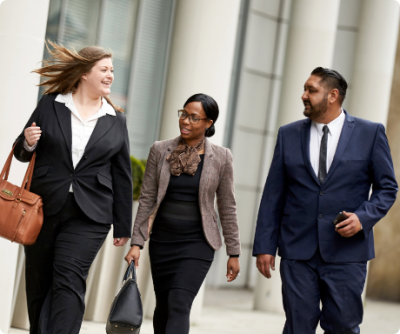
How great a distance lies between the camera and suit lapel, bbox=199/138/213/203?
4.79 meters

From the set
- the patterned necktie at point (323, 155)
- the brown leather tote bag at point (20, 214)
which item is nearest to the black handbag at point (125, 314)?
the brown leather tote bag at point (20, 214)

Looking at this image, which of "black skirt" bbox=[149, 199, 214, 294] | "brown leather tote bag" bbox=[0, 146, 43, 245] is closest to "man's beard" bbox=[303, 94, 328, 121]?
"black skirt" bbox=[149, 199, 214, 294]

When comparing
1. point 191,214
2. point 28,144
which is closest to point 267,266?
point 191,214

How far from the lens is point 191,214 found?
478 centimetres

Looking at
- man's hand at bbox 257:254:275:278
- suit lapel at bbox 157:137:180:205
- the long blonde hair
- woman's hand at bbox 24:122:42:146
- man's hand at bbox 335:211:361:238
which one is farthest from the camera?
suit lapel at bbox 157:137:180:205

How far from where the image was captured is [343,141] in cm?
447

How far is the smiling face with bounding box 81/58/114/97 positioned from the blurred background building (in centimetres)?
149

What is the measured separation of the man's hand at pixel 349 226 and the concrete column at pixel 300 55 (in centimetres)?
539

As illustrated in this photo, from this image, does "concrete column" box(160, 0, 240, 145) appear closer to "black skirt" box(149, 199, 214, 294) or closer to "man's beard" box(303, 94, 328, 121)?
"black skirt" box(149, 199, 214, 294)

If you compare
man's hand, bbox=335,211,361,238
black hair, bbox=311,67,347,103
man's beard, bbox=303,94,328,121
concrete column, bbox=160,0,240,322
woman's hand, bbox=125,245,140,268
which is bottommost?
woman's hand, bbox=125,245,140,268

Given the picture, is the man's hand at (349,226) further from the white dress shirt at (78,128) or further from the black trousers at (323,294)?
the white dress shirt at (78,128)

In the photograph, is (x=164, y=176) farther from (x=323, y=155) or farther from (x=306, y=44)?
(x=306, y=44)

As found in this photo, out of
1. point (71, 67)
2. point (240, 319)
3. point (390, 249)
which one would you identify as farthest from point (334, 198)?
point (390, 249)

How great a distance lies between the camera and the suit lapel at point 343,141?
442cm
